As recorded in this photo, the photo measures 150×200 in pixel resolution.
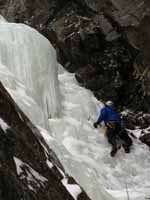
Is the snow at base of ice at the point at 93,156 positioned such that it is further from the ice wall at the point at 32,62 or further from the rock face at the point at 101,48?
the rock face at the point at 101,48

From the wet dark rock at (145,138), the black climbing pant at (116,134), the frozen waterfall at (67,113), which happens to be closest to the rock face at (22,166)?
the frozen waterfall at (67,113)

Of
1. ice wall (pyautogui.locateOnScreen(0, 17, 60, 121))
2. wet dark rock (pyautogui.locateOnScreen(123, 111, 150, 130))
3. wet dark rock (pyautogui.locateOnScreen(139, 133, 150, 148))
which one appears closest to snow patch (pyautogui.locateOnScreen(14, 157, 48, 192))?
ice wall (pyautogui.locateOnScreen(0, 17, 60, 121))

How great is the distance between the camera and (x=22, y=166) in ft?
11.0

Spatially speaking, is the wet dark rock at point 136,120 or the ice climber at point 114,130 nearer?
the ice climber at point 114,130

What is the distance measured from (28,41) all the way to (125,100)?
289 centimetres

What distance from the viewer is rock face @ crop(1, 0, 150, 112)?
35.6ft

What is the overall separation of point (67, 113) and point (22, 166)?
6.90 meters

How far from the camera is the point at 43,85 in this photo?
994 centimetres

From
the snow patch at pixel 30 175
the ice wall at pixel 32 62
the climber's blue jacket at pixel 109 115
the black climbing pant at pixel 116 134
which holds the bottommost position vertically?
the black climbing pant at pixel 116 134

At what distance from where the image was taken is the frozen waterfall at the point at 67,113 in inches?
314

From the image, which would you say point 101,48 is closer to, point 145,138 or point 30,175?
point 145,138

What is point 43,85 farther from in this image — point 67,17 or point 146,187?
point 67,17

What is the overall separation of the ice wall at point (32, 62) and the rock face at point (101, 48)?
167cm

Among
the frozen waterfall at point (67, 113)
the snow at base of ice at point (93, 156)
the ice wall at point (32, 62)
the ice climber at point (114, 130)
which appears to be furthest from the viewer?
the ice wall at point (32, 62)
